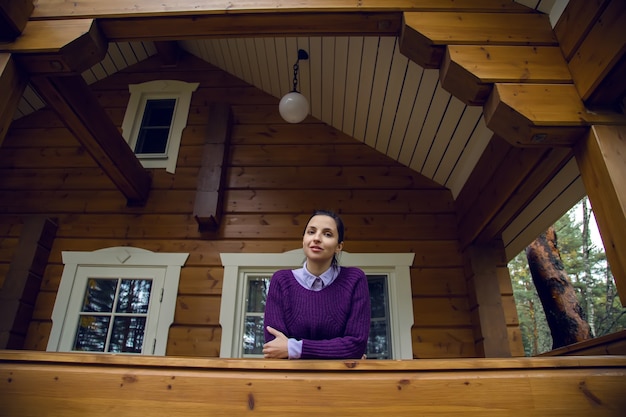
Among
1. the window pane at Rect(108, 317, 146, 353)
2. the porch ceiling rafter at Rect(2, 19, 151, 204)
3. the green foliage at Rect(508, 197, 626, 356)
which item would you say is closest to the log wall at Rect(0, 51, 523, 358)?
the window pane at Rect(108, 317, 146, 353)

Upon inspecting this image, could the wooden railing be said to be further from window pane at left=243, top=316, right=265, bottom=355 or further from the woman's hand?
window pane at left=243, top=316, right=265, bottom=355

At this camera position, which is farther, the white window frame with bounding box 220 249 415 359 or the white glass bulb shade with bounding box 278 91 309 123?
the white glass bulb shade with bounding box 278 91 309 123

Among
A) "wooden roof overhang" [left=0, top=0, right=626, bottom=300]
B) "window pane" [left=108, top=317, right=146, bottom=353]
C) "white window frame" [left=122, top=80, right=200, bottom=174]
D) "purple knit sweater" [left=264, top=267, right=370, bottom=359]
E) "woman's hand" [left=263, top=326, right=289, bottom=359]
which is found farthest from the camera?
"white window frame" [left=122, top=80, right=200, bottom=174]

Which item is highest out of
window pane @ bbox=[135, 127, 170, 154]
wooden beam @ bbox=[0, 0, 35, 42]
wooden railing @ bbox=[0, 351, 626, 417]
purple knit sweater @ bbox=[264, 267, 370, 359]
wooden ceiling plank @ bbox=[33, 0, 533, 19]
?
window pane @ bbox=[135, 127, 170, 154]

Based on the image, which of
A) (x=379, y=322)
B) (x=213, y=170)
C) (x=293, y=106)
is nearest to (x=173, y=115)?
(x=213, y=170)

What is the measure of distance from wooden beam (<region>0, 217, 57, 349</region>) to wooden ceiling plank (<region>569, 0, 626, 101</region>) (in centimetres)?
367

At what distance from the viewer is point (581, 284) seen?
8906 mm

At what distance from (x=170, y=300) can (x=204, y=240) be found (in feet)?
1.74

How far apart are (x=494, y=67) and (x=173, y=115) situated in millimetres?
3002

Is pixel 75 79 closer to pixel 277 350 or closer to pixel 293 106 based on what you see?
pixel 293 106

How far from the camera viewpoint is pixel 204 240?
3.10m

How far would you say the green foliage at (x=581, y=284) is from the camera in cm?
835

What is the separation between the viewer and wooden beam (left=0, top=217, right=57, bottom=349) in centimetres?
273

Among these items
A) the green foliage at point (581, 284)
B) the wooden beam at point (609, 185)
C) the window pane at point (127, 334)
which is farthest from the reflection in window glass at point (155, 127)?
the green foliage at point (581, 284)
